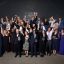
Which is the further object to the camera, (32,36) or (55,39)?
(55,39)

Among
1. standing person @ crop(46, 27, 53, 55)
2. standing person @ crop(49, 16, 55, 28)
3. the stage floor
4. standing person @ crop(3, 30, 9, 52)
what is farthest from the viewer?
standing person @ crop(49, 16, 55, 28)

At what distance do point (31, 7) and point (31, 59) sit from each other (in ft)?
8.39

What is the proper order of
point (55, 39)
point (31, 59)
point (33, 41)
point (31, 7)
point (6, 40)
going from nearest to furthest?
1. point (31, 59)
2. point (33, 41)
3. point (55, 39)
4. point (6, 40)
5. point (31, 7)

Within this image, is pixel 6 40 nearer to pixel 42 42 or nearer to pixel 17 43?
pixel 17 43

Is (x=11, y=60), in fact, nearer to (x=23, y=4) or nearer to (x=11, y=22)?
(x=11, y=22)

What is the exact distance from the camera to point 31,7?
10.1 meters

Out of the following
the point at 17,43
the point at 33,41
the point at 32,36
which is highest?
the point at 32,36

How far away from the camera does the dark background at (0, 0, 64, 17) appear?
9.97m

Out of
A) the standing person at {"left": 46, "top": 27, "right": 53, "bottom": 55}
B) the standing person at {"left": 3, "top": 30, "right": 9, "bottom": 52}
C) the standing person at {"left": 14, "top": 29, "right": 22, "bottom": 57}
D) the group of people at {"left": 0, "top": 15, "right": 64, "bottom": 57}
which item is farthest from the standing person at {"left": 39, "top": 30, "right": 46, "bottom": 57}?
the standing person at {"left": 3, "top": 30, "right": 9, "bottom": 52}

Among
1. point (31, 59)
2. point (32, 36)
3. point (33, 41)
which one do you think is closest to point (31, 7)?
point (32, 36)

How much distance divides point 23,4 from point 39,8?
2.63ft

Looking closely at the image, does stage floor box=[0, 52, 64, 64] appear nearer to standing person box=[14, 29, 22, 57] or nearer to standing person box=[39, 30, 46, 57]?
standing person box=[14, 29, 22, 57]

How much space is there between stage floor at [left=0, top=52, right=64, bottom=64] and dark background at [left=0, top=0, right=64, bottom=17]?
204 cm

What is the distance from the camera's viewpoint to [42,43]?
9.58 meters
